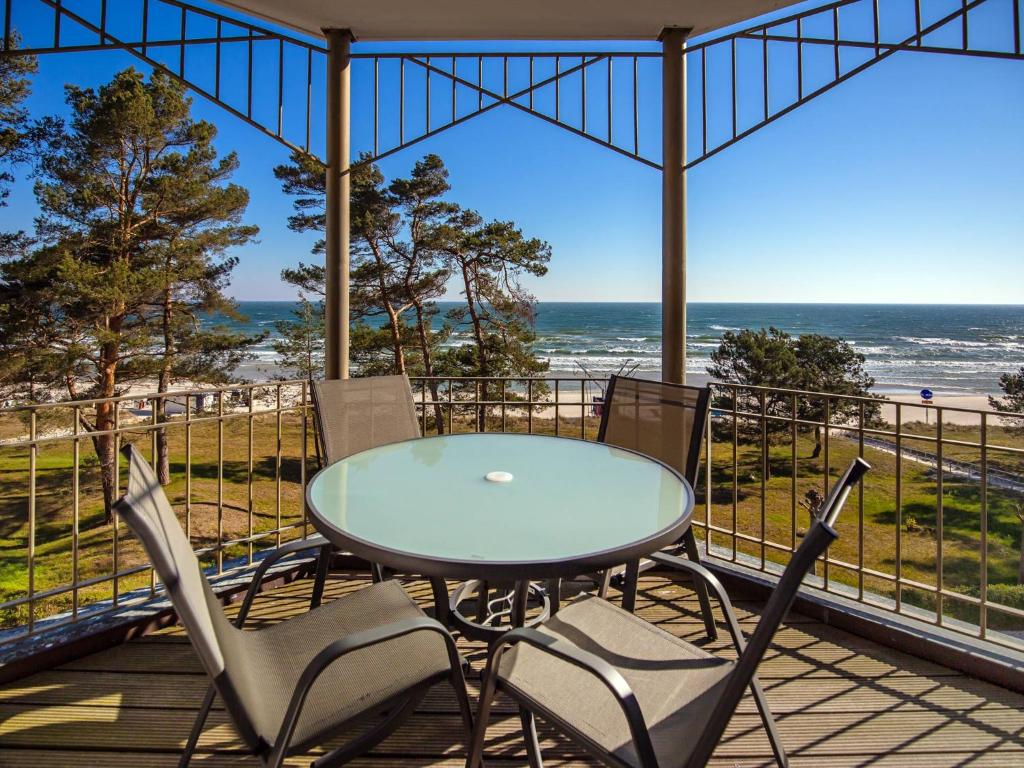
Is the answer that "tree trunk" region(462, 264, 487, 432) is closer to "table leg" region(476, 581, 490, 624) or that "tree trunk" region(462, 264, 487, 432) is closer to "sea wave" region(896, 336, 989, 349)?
"table leg" region(476, 581, 490, 624)

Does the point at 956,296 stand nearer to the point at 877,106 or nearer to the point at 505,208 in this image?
the point at 877,106

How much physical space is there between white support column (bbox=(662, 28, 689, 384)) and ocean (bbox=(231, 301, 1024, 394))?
13.2 metres

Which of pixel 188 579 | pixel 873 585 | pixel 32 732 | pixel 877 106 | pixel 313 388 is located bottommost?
pixel 873 585

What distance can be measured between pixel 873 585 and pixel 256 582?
14.2m

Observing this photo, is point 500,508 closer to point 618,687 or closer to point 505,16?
point 618,687

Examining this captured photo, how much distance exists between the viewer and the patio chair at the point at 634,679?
0.91 metres

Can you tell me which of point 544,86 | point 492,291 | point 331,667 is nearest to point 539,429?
point 492,291


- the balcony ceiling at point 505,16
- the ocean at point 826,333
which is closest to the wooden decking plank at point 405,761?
the balcony ceiling at point 505,16

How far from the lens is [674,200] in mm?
2742

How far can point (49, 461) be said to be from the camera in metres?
15.4

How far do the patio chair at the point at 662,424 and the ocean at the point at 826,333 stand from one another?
537 inches

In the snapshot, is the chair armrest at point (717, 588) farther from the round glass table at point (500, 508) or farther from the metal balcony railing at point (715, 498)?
the metal balcony railing at point (715, 498)

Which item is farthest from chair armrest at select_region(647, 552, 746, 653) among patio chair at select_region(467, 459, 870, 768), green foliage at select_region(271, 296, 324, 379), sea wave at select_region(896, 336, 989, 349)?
sea wave at select_region(896, 336, 989, 349)

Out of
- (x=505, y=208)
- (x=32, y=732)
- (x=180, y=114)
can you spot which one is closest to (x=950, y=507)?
(x=32, y=732)
